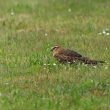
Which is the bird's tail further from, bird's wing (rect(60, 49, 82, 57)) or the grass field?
the grass field

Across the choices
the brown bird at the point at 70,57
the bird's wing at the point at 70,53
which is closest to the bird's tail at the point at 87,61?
the brown bird at the point at 70,57

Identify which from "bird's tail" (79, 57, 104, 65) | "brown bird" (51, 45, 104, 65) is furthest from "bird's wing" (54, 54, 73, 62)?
"bird's tail" (79, 57, 104, 65)

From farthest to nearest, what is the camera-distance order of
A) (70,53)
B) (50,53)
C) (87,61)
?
(50,53) < (70,53) < (87,61)

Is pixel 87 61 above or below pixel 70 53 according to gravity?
below

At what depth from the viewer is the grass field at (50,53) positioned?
1068 centimetres

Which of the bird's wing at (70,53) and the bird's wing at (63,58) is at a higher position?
the bird's wing at (70,53)

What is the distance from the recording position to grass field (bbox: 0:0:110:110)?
10680 mm

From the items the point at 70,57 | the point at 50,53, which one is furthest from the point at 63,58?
the point at 50,53

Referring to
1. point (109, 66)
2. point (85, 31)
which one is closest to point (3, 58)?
point (109, 66)

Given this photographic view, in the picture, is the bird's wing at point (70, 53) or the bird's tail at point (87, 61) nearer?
the bird's tail at point (87, 61)

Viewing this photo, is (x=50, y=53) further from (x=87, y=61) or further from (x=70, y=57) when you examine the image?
(x=87, y=61)

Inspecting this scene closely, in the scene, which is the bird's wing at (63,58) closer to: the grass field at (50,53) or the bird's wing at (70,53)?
the bird's wing at (70,53)

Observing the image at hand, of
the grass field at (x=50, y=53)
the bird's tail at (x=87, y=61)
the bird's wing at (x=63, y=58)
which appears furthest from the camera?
the bird's wing at (x=63, y=58)

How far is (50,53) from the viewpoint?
46.9 feet
